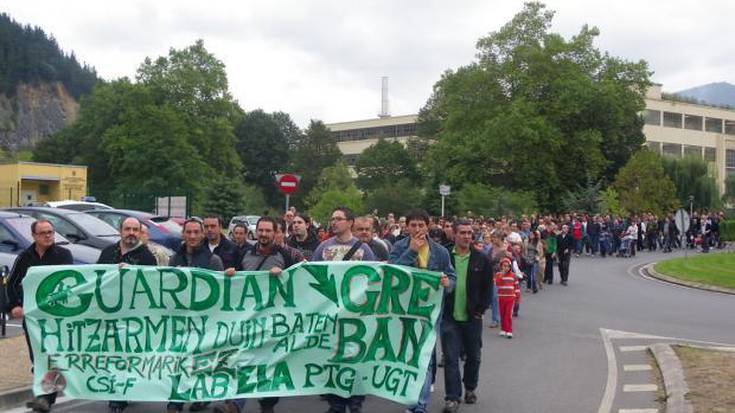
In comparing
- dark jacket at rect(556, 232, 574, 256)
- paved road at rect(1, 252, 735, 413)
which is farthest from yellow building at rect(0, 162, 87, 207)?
paved road at rect(1, 252, 735, 413)

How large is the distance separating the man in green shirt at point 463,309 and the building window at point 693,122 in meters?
91.4

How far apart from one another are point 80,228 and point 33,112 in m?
175

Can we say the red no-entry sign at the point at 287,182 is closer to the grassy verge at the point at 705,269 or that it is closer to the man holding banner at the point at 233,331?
the grassy verge at the point at 705,269

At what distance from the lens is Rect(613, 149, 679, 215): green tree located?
4953 cm

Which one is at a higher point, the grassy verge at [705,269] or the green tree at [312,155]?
the green tree at [312,155]

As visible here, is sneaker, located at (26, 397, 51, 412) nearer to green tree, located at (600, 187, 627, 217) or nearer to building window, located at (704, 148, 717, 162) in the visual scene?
green tree, located at (600, 187, 627, 217)

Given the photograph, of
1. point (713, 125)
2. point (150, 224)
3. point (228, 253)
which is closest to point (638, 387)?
point (228, 253)

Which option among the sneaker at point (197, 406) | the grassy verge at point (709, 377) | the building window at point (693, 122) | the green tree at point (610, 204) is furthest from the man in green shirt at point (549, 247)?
the building window at point (693, 122)

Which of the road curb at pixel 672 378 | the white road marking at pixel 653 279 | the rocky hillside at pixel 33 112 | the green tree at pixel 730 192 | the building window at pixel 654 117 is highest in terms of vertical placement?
the rocky hillside at pixel 33 112

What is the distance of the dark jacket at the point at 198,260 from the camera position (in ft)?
27.0

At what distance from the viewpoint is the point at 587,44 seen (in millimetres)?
58188

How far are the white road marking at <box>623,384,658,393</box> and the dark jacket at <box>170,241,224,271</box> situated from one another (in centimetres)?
453

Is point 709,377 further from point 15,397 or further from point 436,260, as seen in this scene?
point 15,397

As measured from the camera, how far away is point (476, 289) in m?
8.13
